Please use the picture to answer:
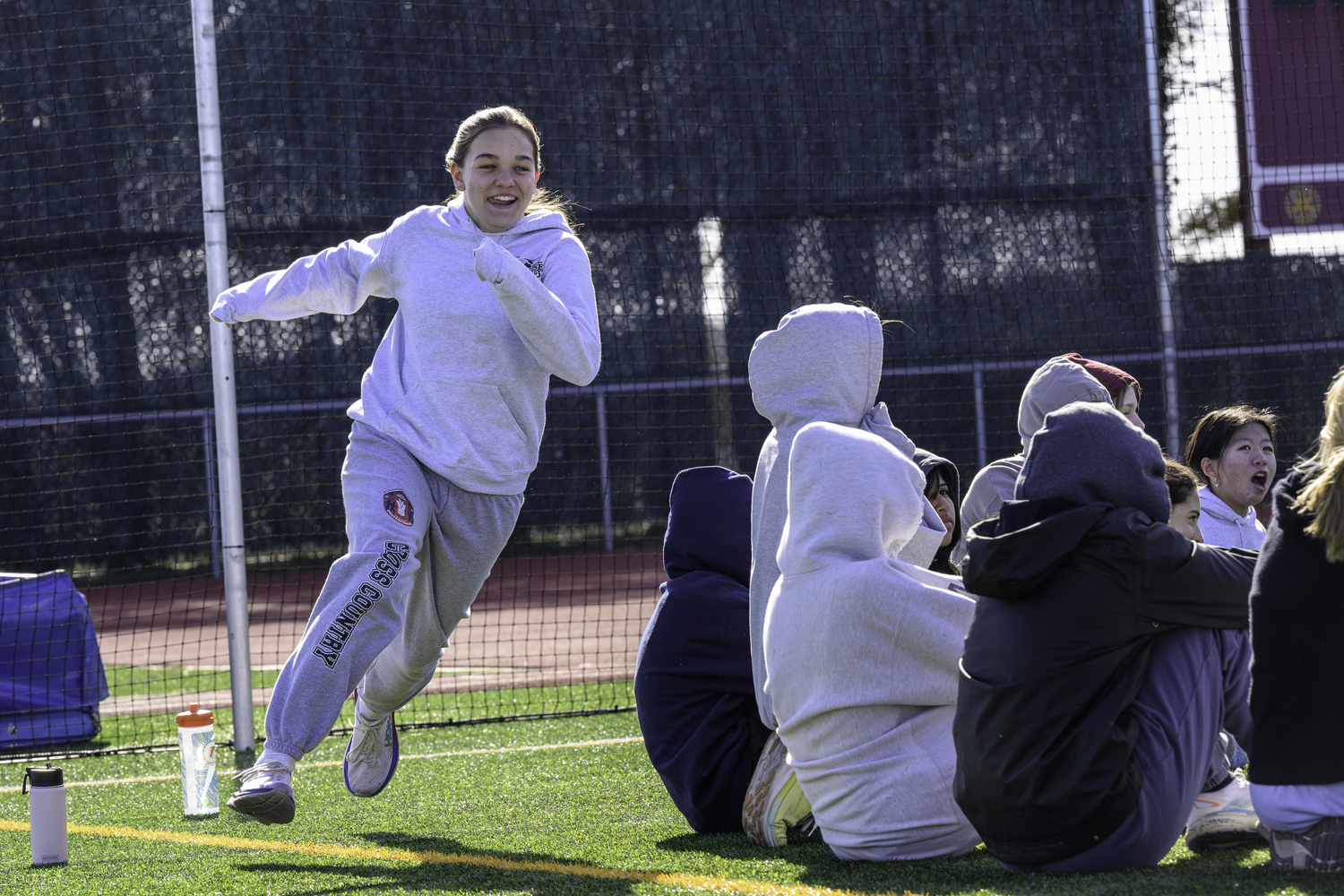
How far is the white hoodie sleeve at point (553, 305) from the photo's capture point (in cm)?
369

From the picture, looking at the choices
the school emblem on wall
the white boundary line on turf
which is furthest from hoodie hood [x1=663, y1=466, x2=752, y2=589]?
the school emblem on wall

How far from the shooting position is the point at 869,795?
10.3ft

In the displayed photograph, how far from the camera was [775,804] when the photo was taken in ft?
11.6

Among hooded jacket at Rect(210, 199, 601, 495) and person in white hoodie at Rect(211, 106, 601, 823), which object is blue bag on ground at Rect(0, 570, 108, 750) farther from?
hooded jacket at Rect(210, 199, 601, 495)

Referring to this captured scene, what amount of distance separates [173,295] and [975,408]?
9171 mm

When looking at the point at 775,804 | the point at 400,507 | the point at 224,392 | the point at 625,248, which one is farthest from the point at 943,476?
the point at 625,248

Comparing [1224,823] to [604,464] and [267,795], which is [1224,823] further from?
[604,464]

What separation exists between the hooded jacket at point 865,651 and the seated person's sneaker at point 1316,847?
0.64 meters

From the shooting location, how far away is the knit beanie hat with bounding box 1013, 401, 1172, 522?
2.75 meters

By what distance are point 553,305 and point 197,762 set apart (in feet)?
6.32

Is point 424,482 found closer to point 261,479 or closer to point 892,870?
point 892,870

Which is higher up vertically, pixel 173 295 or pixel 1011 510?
pixel 173 295

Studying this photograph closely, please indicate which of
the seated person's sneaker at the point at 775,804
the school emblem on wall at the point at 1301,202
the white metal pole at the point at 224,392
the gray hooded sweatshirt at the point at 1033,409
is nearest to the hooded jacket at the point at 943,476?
the gray hooded sweatshirt at the point at 1033,409

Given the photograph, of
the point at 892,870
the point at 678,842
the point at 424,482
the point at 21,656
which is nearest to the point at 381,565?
the point at 424,482
